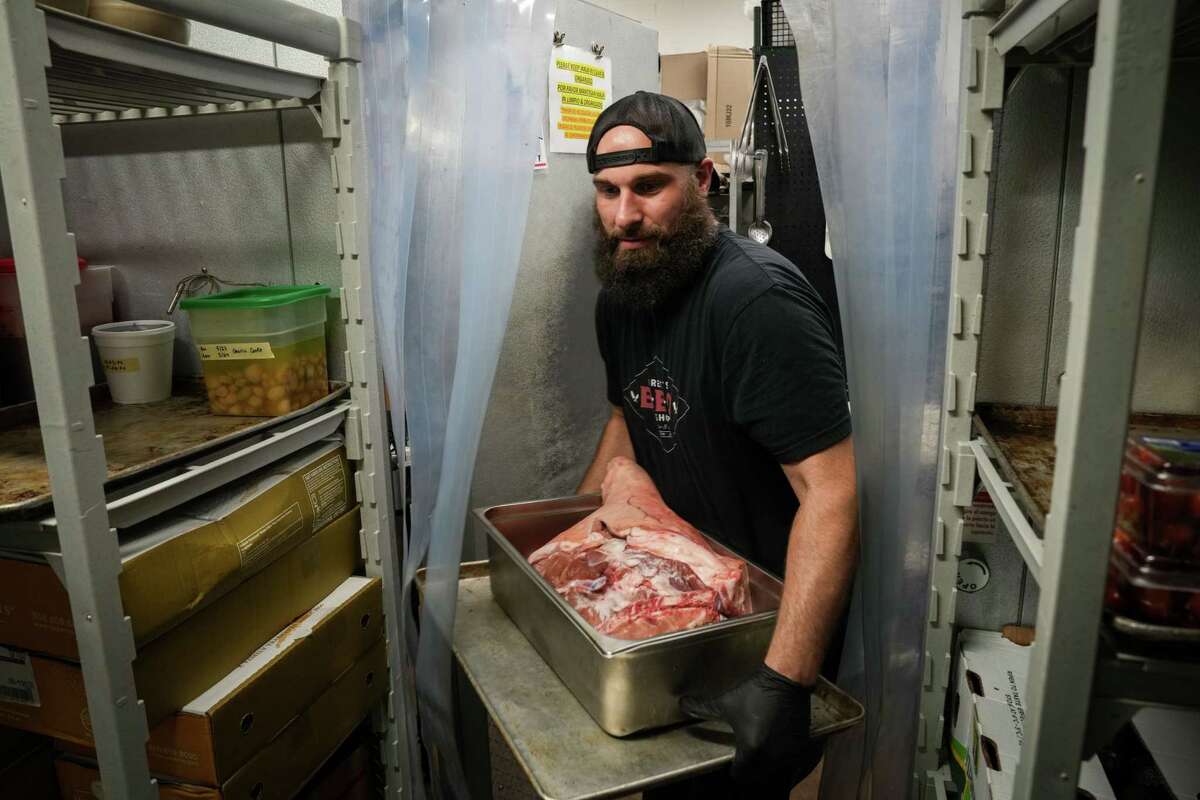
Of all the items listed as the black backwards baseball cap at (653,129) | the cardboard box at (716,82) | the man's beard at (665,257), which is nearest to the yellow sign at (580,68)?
the black backwards baseball cap at (653,129)

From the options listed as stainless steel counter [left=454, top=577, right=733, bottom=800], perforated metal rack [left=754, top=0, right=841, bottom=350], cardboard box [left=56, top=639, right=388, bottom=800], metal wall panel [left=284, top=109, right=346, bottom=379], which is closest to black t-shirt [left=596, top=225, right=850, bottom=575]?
stainless steel counter [left=454, top=577, right=733, bottom=800]

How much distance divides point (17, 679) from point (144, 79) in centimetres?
96

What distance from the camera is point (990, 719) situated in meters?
1.21

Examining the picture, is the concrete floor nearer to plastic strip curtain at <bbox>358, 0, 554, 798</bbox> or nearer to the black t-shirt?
plastic strip curtain at <bbox>358, 0, 554, 798</bbox>

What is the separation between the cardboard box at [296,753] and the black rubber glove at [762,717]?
72cm

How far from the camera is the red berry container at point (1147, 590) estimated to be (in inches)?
26.0

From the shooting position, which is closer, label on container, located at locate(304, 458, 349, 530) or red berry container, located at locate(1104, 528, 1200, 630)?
red berry container, located at locate(1104, 528, 1200, 630)

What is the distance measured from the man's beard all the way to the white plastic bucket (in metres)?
0.90

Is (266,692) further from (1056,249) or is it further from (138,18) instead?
(1056,249)

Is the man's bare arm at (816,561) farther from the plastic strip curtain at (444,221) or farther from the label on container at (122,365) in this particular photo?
the label on container at (122,365)

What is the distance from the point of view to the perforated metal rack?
2.29 m

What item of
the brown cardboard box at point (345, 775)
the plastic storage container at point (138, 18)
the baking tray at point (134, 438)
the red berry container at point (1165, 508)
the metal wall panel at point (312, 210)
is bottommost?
the brown cardboard box at point (345, 775)

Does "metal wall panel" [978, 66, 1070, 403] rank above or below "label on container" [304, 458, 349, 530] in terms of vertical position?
above

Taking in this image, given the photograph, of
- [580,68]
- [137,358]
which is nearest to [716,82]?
[580,68]
